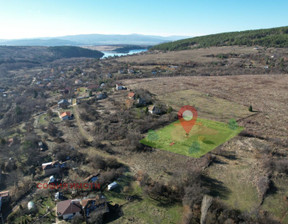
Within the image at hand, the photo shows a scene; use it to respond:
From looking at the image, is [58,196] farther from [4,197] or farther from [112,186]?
[4,197]

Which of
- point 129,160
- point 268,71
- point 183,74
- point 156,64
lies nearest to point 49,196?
point 129,160

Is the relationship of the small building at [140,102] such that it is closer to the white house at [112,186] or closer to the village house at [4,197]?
the white house at [112,186]

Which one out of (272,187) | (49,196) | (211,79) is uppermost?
(211,79)

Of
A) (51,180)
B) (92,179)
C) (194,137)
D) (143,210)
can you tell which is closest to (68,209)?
(92,179)

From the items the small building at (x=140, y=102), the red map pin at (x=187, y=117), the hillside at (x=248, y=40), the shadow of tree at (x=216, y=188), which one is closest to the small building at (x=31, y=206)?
the shadow of tree at (x=216, y=188)

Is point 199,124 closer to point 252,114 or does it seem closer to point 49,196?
point 252,114

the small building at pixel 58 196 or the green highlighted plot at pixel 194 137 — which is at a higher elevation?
the green highlighted plot at pixel 194 137

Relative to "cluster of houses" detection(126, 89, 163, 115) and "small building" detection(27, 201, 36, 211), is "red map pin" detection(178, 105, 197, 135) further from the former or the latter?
"small building" detection(27, 201, 36, 211)
